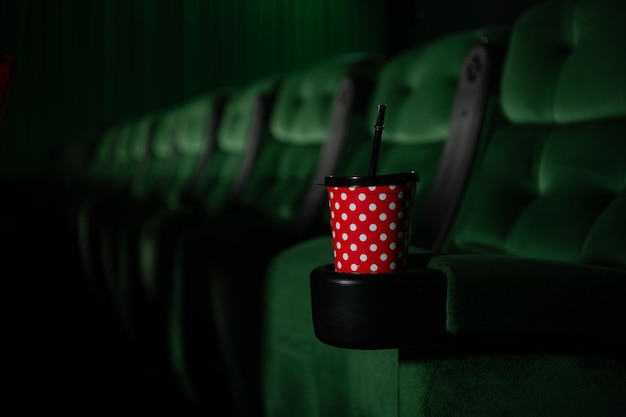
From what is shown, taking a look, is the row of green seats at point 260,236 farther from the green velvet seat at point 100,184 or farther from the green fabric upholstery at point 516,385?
the green velvet seat at point 100,184

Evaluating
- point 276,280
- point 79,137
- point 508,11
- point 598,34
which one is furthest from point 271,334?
point 79,137

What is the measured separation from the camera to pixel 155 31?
344cm

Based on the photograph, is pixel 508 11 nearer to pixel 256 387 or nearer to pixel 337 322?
pixel 256 387

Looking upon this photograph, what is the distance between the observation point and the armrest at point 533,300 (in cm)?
36

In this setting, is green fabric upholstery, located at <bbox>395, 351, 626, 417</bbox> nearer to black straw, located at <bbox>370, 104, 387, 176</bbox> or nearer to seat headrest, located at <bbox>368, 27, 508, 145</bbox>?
black straw, located at <bbox>370, 104, 387, 176</bbox>

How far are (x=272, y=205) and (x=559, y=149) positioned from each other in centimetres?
63

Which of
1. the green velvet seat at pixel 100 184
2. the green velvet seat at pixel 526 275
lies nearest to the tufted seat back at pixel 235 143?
the green velvet seat at pixel 100 184

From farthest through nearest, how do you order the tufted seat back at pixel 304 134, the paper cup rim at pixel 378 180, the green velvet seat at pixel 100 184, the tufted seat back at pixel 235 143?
the green velvet seat at pixel 100 184, the tufted seat back at pixel 235 143, the tufted seat back at pixel 304 134, the paper cup rim at pixel 378 180

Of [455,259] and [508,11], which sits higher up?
[508,11]

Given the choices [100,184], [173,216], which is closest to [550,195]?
[173,216]

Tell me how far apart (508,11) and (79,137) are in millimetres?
2045

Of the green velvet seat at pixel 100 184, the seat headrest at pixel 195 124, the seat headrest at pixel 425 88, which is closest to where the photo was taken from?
the seat headrest at pixel 425 88

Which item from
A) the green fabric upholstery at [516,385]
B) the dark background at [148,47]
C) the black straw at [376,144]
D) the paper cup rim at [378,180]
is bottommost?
the green fabric upholstery at [516,385]

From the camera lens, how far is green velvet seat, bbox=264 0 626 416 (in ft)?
1.24
